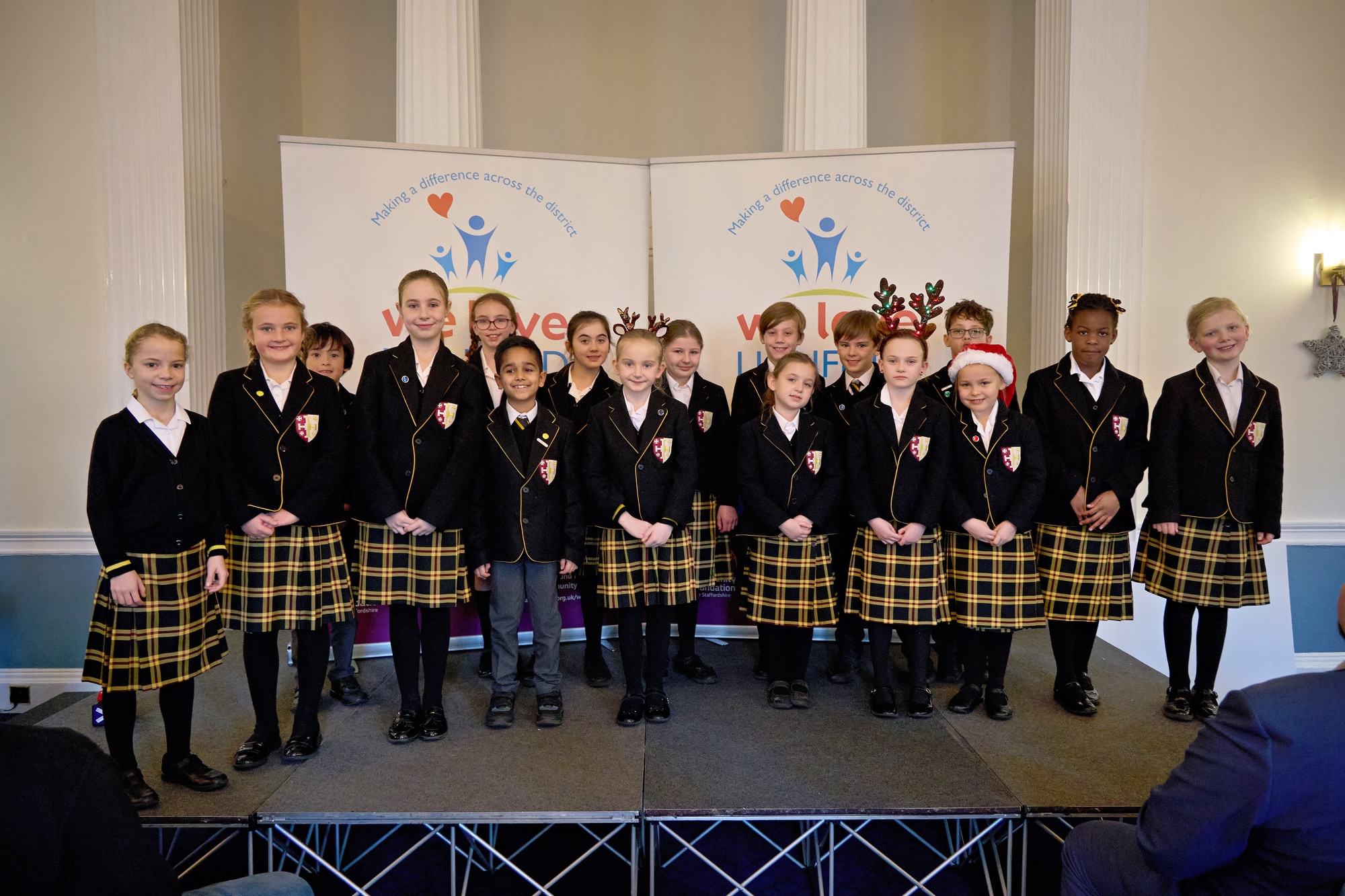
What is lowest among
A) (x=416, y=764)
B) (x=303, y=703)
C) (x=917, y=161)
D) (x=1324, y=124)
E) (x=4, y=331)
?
(x=416, y=764)

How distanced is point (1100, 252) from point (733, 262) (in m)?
1.78

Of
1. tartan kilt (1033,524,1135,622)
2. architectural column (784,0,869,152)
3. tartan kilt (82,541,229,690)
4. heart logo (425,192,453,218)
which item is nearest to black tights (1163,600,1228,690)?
tartan kilt (1033,524,1135,622)

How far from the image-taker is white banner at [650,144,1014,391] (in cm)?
338

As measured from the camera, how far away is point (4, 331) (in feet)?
11.7

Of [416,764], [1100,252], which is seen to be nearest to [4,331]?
[416,764]

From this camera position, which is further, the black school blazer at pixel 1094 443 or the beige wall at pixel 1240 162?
the beige wall at pixel 1240 162

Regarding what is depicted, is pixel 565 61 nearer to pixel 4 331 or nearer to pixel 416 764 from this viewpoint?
pixel 4 331

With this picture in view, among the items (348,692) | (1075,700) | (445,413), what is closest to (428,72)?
(445,413)

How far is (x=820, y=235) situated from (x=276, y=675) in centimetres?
260

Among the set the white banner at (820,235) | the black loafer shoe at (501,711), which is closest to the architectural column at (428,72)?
the white banner at (820,235)

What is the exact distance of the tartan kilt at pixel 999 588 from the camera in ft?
8.25

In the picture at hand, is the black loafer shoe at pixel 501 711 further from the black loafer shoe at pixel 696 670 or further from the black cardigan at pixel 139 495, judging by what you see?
the black cardigan at pixel 139 495

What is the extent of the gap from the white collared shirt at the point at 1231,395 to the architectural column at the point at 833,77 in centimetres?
210

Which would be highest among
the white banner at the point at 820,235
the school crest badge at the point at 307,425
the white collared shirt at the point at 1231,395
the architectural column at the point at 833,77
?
the architectural column at the point at 833,77
